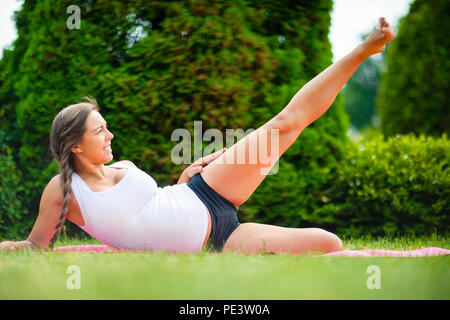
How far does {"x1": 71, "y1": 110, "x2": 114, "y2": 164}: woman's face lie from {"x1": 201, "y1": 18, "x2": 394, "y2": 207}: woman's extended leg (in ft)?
2.50

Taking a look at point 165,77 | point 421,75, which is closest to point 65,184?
point 165,77

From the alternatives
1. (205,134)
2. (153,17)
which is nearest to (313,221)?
(205,134)

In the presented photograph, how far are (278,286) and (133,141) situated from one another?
2.92 meters

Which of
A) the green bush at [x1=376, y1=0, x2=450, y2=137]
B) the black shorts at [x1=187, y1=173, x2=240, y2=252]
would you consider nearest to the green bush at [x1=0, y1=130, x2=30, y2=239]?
the black shorts at [x1=187, y1=173, x2=240, y2=252]

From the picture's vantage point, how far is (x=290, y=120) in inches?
116

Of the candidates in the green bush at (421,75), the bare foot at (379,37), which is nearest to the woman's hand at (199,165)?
the bare foot at (379,37)

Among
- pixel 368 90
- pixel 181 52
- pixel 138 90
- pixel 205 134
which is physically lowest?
pixel 205 134

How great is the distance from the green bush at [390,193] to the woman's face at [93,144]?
2504 millimetres

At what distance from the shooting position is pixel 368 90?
94.6 ft

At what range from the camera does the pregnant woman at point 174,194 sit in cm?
289

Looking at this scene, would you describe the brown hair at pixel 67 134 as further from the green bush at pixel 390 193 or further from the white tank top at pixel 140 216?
Result: the green bush at pixel 390 193

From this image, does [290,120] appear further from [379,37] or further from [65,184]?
[65,184]

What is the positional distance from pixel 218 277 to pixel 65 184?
131cm
